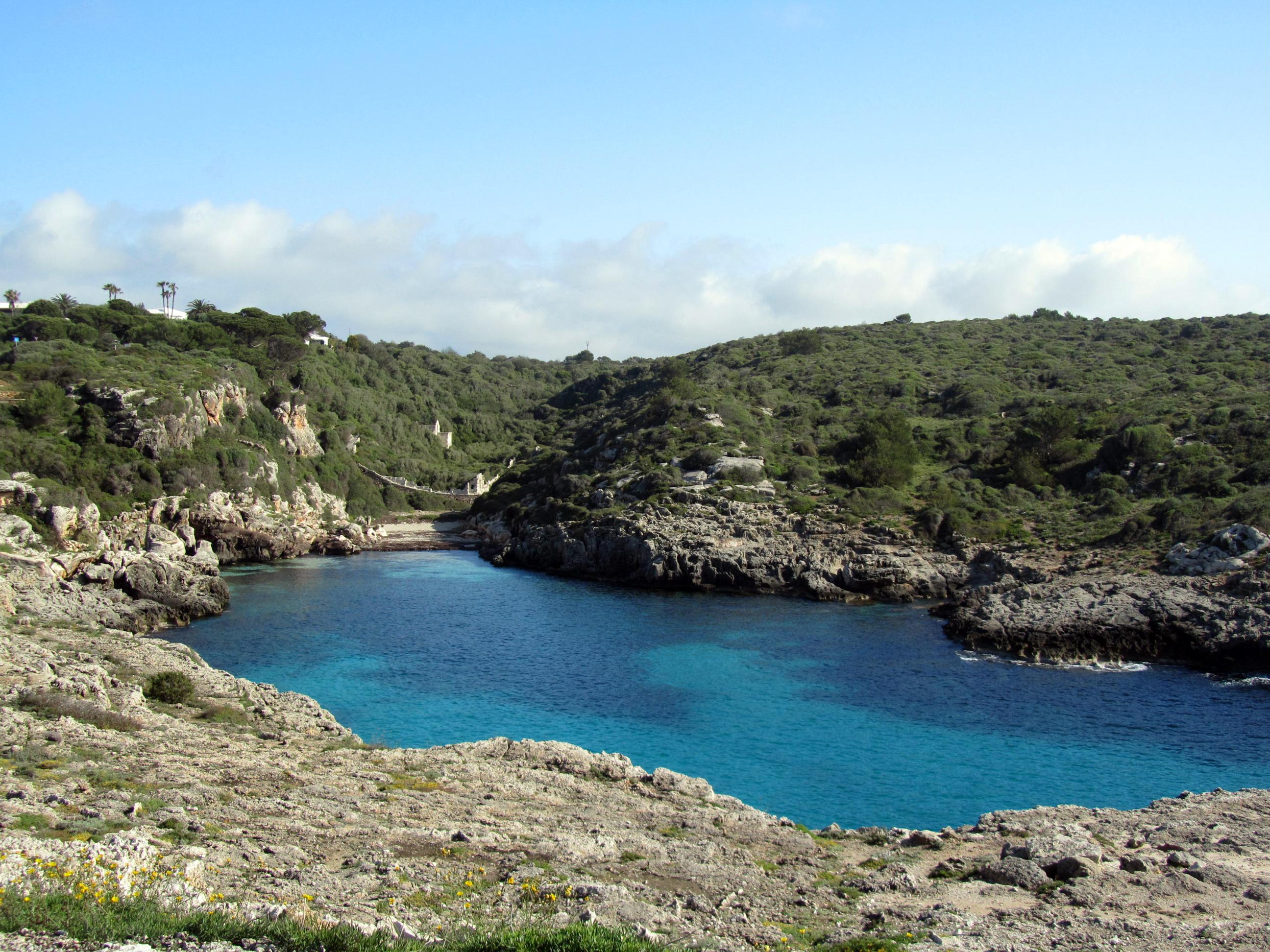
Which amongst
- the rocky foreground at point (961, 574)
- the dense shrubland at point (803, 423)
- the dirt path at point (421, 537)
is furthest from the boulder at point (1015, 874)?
the dirt path at point (421, 537)

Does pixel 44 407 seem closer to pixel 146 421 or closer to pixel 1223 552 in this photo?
pixel 146 421

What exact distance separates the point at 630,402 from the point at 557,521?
1343 inches

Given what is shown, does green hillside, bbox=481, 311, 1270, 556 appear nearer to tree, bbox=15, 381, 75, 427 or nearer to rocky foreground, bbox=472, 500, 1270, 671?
rocky foreground, bbox=472, 500, 1270, 671

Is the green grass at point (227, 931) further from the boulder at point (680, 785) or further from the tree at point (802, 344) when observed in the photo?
the tree at point (802, 344)

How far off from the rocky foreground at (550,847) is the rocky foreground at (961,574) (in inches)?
793

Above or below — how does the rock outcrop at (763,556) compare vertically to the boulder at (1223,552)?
below

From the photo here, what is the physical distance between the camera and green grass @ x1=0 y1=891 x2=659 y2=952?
27.1 feet

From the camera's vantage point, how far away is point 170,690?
2323 centimetres

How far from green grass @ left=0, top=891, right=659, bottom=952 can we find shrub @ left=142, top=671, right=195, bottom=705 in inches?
618

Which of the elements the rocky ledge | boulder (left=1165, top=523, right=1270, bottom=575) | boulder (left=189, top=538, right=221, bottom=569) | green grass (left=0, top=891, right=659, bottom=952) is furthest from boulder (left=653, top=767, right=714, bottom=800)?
Result: boulder (left=189, top=538, right=221, bottom=569)

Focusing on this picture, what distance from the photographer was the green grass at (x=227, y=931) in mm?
8266

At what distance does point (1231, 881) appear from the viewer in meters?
13.5

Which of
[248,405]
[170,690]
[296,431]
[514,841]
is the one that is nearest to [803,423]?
[296,431]

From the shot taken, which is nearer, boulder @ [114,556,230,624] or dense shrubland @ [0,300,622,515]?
boulder @ [114,556,230,624]
